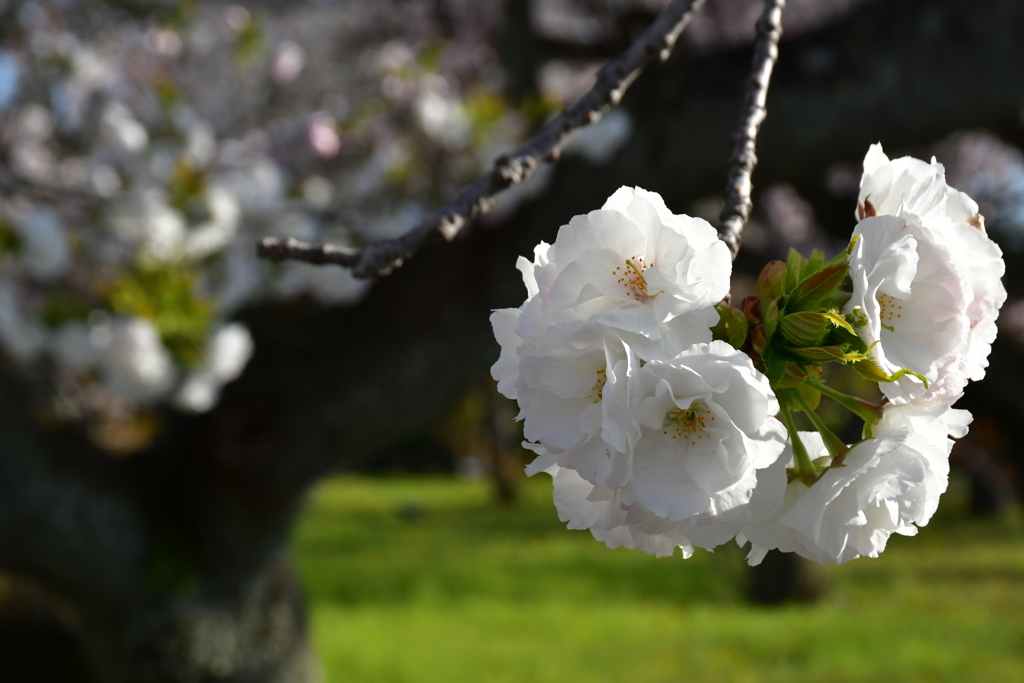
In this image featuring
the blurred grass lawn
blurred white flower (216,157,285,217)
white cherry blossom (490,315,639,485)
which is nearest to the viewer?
white cherry blossom (490,315,639,485)

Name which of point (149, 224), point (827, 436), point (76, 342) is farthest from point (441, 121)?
point (827, 436)

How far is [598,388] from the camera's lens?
1.96ft

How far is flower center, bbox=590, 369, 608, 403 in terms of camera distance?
60 cm

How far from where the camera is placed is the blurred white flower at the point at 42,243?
3.04 meters

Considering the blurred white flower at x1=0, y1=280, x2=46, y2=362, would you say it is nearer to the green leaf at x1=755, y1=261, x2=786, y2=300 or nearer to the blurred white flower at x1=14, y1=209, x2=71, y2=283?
the blurred white flower at x1=14, y1=209, x2=71, y2=283

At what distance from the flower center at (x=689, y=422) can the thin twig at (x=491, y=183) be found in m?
0.30

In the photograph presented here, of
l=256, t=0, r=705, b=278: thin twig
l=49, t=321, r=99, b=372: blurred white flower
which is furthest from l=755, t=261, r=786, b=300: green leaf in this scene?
l=49, t=321, r=99, b=372: blurred white flower

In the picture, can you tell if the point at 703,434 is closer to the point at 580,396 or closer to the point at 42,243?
the point at 580,396

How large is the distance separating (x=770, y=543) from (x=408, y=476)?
1605 cm

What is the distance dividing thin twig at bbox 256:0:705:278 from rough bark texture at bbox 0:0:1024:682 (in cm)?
232

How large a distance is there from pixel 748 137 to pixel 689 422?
35 centimetres

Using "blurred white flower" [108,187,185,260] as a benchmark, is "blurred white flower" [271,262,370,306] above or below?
above

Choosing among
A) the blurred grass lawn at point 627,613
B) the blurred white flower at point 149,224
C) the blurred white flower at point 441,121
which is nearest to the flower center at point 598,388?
the blurred white flower at point 149,224

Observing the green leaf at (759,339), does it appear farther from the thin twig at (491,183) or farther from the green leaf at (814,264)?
the thin twig at (491,183)
